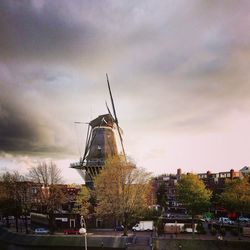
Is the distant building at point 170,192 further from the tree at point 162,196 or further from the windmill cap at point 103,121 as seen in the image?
the windmill cap at point 103,121

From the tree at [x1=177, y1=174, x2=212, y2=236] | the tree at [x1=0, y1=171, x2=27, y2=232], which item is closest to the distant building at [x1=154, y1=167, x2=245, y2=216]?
the tree at [x1=177, y1=174, x2=212, y2=236]

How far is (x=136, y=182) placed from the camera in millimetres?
61375

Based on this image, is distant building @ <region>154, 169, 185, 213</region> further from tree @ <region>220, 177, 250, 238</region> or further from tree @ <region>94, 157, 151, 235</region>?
tree @ <region>94, 157, 151, 235</region>

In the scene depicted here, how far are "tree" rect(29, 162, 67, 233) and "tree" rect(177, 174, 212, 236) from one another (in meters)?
25.1

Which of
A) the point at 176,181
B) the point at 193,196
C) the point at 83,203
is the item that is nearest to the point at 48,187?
the point at 83,203

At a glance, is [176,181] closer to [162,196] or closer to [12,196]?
[162,196]

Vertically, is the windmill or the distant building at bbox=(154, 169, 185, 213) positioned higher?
the windmill

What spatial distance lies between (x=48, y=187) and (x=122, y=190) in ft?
66.0

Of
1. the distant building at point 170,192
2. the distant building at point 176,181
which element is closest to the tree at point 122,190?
the distant building at point 176,181

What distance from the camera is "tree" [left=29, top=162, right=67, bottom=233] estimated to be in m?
67.8

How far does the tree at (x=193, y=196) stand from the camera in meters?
61.2

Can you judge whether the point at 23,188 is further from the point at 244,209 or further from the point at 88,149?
the point at 244,209

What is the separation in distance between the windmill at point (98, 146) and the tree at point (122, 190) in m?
12.0

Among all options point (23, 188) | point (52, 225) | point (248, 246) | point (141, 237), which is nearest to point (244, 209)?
point (248, 246)
